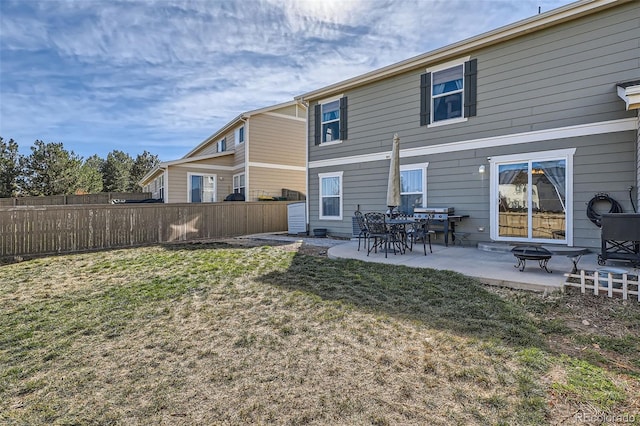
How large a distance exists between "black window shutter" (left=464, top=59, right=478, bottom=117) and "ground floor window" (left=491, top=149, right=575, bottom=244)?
1401mm

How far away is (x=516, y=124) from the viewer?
7.47 metres

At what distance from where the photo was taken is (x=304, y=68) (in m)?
13.2

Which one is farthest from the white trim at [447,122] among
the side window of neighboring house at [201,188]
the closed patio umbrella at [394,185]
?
the side window of neighboring house at [201,188]

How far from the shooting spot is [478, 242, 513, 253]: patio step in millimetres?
7281

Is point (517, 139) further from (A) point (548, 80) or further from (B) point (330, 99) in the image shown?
(B) point (330, 99)

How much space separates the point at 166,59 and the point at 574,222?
1393 centimetres

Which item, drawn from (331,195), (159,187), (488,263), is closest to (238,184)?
(159,187)

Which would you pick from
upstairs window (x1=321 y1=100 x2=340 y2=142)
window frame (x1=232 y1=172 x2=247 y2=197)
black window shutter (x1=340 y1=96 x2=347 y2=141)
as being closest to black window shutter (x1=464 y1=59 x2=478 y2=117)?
black window shutter (x1=340 y1=96 x2=347 y2=141)

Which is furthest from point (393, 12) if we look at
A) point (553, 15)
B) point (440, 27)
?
point (553, 15)

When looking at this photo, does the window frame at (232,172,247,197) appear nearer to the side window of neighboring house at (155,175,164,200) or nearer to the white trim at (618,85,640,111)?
the side window of neighboring house at (155,175,164,200)

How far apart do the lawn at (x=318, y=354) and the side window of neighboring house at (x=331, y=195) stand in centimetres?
612

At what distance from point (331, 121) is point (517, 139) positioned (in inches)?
228

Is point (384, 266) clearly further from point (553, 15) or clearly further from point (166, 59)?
point (166, 59)

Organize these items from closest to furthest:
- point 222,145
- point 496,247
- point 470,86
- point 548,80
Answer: point 548,80 → point 496,247 → point 470,86 → point 222,145
